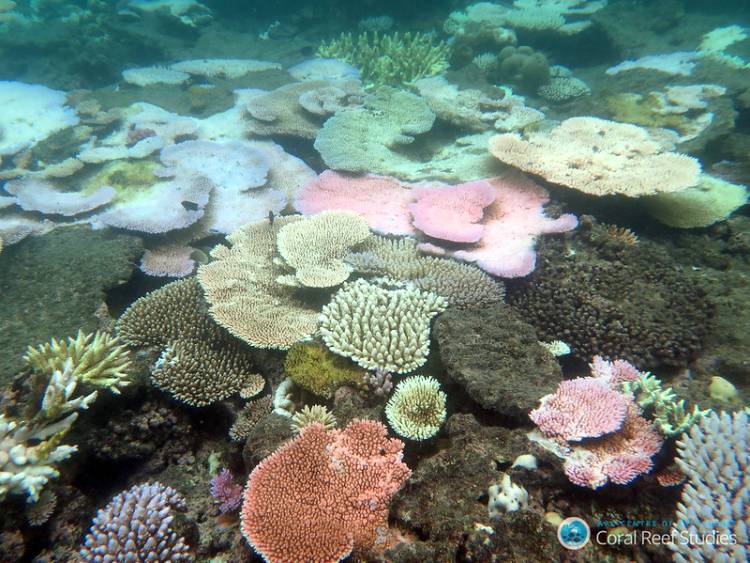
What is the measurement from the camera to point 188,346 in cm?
381

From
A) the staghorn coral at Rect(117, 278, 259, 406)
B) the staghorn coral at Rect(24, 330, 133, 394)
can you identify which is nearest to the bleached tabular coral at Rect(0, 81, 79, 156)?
the staghorn coral at Rect(117, 278, 259, 406)

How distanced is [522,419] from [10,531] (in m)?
3.62

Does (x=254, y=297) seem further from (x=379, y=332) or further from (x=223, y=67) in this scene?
(x=223, y=67)

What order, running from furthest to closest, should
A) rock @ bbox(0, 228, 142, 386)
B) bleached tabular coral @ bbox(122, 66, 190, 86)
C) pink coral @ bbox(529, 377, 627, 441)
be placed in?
1. bleached tabular coral @ bbox(122, 66, 190, 86)
2. rock @ bbox(0, 228, 142, 386)
3. pink coral @ bbox(529, 377, 627, 441)

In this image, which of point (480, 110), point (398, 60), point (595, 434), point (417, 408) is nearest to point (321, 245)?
point (417, 408)

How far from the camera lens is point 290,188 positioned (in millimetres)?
6551

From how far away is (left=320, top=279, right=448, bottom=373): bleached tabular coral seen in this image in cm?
334

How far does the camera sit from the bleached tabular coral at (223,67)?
1066cm

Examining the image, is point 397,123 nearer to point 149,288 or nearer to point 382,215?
point 382,215

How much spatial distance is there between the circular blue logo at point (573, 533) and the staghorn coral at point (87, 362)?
3360 mm

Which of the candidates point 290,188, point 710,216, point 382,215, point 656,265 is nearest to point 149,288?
point 290,188

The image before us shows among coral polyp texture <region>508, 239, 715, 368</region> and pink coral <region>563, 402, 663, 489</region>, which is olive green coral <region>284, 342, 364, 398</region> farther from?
coral polyp texture <region>508, 239, 715, 368</region>

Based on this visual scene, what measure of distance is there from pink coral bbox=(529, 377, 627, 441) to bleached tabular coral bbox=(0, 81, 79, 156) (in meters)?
9.31

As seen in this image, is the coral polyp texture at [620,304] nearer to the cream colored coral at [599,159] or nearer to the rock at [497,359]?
the rock at [497,359]
